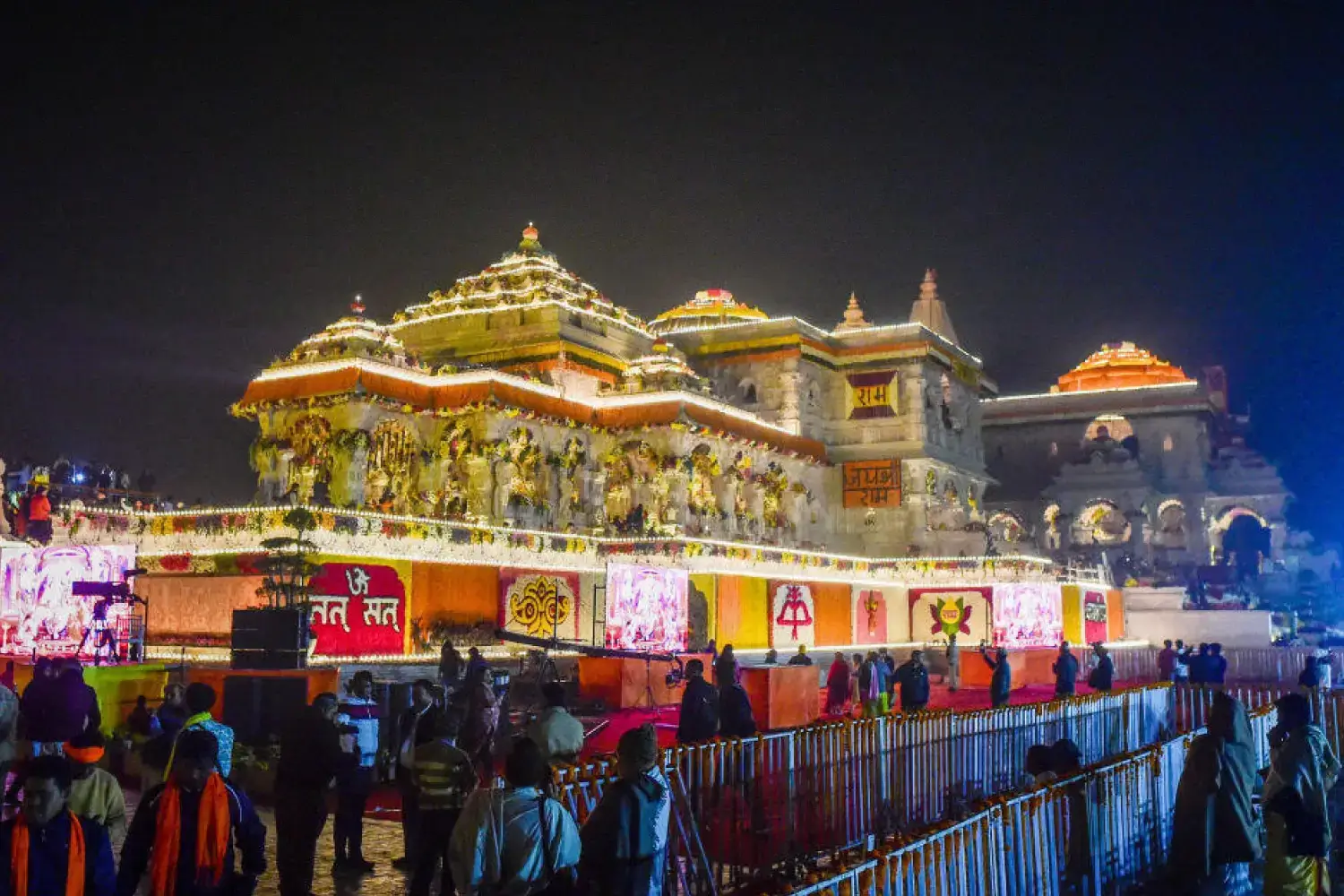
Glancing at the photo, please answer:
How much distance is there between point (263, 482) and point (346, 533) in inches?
417

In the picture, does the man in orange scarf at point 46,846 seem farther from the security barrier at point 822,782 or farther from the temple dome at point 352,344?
the temple dome at point 352,344

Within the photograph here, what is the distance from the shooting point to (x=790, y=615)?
107 feet

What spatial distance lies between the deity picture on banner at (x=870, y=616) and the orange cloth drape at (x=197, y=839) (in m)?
31.0

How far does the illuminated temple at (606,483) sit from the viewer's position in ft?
75.2

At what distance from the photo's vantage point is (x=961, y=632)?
36.9 metres

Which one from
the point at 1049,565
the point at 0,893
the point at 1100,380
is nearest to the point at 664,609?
the point at 1049,565

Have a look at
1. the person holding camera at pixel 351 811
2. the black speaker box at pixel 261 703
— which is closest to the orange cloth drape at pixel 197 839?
the person holding camera at pixel 351 811

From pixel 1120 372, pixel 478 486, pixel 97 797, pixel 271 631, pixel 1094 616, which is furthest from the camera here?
pixel 1120 372

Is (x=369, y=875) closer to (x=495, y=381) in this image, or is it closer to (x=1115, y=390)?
(x=495, y=381)

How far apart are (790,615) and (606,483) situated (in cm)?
661

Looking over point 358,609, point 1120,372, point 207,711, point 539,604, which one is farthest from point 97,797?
point 1120,372

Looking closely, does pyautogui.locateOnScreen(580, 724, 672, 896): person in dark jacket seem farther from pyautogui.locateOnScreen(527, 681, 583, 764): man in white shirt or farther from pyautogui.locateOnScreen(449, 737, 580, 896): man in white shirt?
pyautogui.locateOnScreen(527, 681, 583, 764): man in white shirt

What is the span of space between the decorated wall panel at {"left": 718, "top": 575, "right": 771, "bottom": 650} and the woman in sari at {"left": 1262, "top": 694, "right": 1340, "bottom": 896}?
845 inches

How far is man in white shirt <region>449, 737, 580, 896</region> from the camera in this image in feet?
17.5
